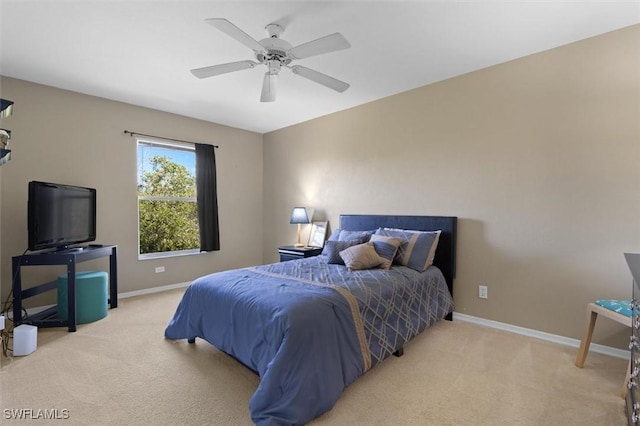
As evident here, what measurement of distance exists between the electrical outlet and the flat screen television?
4.35 m

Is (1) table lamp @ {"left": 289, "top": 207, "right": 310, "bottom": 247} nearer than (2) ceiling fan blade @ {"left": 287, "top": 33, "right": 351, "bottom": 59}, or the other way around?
(2) ceiling fan blade @ {"left": 287, "top": 33, "right": 351, "bottom": 59}

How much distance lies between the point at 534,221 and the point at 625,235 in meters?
0.60

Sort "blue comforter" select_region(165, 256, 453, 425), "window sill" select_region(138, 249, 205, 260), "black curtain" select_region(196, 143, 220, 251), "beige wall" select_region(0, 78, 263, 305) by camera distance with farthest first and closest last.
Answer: "black curtain" select_region(196, 143, 220, 251)
"window sill" select_region(138, 249, 205, 260)
"beige wall" select_region(0, 78, 263, 305)
"blue comforter" select_region(165, 256, 453, 425)

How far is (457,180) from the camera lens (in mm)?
3305

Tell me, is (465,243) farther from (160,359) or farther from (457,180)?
(160,359)

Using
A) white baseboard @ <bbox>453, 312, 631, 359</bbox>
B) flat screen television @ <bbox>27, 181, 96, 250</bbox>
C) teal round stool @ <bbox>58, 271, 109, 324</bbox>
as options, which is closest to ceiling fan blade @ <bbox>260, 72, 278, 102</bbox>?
flat screen television @ <bbox>27, 181, 96, 250</bbox>

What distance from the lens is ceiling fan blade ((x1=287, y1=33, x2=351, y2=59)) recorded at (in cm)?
196

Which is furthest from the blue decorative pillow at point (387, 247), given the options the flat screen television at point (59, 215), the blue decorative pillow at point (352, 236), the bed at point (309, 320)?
the flat screen television at point (59, 215)

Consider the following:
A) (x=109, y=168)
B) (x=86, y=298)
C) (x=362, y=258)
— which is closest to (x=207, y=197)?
(x=109, y=168)

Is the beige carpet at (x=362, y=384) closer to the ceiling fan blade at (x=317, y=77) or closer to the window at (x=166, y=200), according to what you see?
the window at (x=166, y=200)

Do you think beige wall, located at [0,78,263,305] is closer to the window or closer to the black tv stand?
the window

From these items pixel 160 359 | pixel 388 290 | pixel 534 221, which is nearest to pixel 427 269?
pixel 388 290

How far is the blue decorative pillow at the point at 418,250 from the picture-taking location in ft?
10.1

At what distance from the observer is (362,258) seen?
9.64 ft
